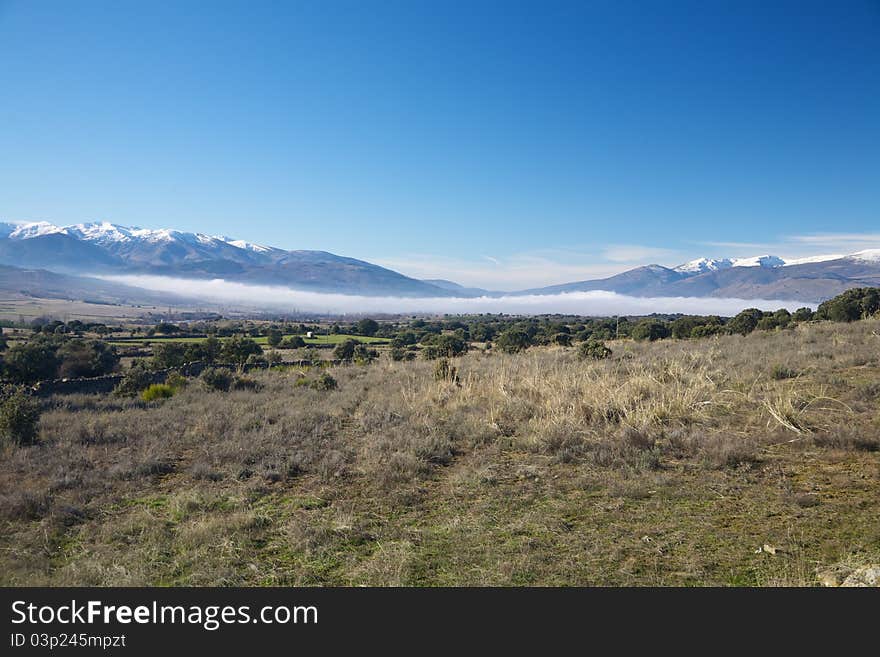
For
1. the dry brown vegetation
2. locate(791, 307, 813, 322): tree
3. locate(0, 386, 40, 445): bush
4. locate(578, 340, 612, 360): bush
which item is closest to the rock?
the dry brown vegetation

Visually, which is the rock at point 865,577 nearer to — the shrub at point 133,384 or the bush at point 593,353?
the bush at point 593,353

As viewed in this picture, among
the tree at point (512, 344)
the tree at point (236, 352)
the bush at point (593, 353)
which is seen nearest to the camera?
the bush at point (593, 353)

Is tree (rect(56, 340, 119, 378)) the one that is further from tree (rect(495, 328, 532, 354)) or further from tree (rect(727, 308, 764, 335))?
tree (rect(727, 308, 764, 335))

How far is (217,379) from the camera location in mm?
17688

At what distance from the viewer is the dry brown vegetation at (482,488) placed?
442 centimetres

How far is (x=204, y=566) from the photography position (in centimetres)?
452

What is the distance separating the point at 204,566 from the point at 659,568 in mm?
4334

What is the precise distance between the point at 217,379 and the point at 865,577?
1842cm

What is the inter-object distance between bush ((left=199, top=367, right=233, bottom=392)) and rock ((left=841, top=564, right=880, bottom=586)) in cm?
1765

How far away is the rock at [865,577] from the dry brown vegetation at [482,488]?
286mm

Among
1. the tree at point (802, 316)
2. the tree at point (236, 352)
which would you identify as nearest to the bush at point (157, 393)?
the tree at point (236, 352)

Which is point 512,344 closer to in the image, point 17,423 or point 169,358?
point 169,358
